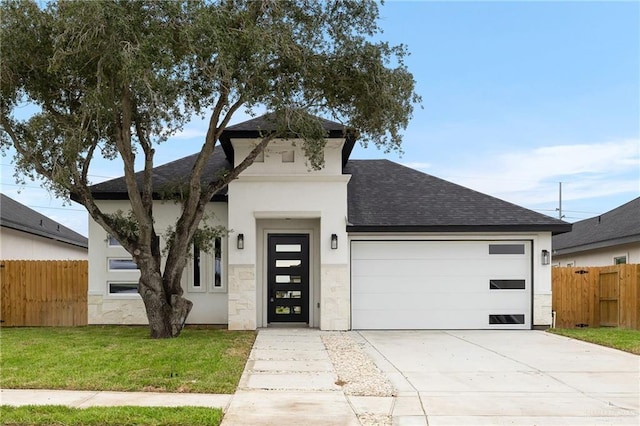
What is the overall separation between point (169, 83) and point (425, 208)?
7728 mm

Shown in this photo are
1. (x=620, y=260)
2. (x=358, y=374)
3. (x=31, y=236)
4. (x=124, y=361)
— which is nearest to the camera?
(x=358, y=374)

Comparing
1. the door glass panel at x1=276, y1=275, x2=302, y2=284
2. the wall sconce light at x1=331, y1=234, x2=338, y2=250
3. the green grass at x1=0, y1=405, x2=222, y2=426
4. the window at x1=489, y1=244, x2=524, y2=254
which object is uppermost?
the wall sconce light at x1=331, y1=234, x2=338, y2=250

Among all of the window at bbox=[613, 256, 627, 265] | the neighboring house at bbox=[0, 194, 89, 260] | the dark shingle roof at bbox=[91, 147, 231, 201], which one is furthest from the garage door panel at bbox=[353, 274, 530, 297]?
the neighboring house at bbox=[0, 194, 89, 260]

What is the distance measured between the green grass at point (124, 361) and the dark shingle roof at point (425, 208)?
14.6ft

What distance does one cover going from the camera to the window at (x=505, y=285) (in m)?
15.0

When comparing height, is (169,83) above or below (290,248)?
above

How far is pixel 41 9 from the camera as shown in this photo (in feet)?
35.1

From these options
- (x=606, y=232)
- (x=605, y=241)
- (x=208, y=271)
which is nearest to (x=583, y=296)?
(x=605, y=241)

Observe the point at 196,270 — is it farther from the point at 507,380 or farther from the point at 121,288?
the point at 507,380

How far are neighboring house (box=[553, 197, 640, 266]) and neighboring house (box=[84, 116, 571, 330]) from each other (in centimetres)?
546

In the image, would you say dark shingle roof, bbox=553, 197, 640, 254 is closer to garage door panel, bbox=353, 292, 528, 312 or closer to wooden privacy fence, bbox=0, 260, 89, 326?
garage door panel, bbox=353, 292, 528, 312

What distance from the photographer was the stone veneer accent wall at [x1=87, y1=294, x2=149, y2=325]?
1499 cm

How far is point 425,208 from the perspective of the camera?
1537 cm

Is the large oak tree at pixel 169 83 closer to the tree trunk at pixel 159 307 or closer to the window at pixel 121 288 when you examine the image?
the tree trunk at pixel 159 307
